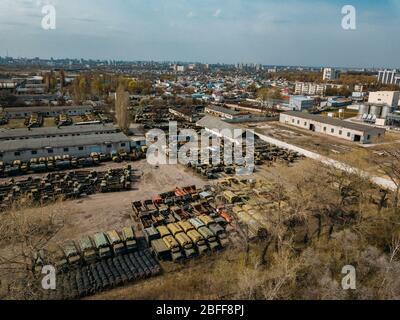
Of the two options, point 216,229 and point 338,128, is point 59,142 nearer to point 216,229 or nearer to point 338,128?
point 216,229

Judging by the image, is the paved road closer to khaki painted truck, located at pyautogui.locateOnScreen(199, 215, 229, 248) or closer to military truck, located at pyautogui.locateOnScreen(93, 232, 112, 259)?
khaki painted truck, located at pyautogui.locateOnScreen(199, 215, 229, 248)

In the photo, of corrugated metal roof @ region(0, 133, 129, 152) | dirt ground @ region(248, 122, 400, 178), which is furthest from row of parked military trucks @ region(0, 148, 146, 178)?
dirt ground @ region(248, 122, 400, 178)

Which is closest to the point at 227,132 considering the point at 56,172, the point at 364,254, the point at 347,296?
the point at 56,172

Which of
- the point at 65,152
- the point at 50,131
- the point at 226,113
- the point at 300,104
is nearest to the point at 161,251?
the point at 65,152

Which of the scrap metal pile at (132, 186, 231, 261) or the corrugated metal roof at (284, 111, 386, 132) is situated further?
the corrugated metal roof at (284, 111, 386, 132)

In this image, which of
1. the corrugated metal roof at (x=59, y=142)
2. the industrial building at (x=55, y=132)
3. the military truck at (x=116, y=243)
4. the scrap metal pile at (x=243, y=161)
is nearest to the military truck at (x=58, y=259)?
the military truck at (x=116, y=243)
